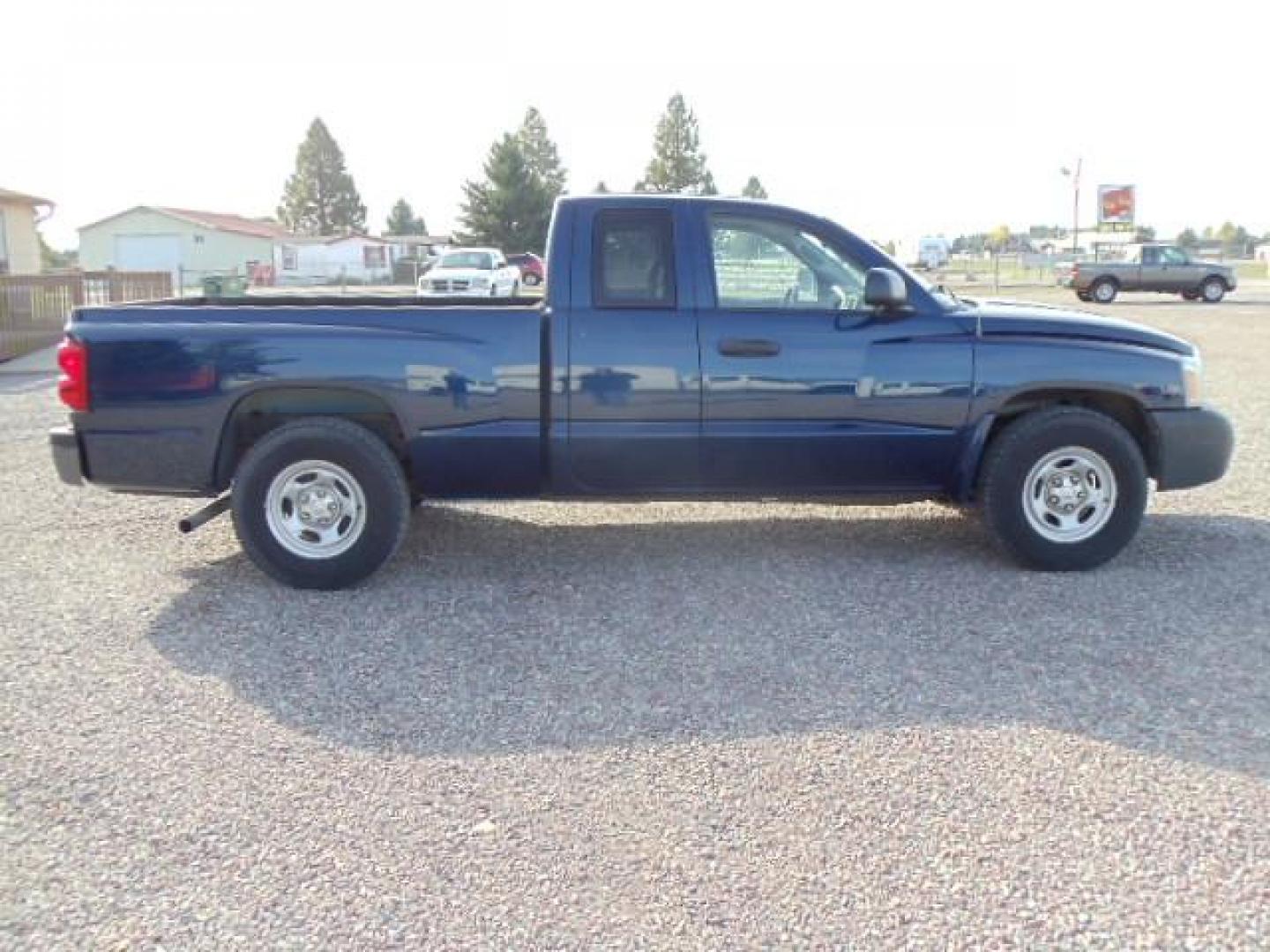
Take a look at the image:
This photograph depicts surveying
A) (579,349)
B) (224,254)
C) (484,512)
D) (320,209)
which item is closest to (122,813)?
(579,349)

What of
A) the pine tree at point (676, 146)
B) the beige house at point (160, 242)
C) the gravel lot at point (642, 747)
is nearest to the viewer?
the gravel lot at point (642, 747)

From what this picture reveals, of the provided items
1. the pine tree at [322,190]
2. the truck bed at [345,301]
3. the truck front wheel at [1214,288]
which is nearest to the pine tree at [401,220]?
the pine tree at [322,190]

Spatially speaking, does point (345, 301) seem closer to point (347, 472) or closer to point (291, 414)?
point (291, 414)

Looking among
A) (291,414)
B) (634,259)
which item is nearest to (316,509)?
(291,414)

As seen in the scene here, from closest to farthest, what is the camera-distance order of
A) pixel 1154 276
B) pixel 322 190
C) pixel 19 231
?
pixel 19 231, pixel 1154 276, pixel 322 190

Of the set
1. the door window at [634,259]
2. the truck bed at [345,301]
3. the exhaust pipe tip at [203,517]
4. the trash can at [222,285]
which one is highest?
the trash can at [222,285]

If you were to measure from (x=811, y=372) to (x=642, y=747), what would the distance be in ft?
7.78

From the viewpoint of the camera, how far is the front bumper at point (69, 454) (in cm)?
529

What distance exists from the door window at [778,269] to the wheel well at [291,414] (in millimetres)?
1825

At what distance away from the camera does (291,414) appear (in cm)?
544

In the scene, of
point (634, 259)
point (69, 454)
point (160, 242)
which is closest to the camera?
point (69, 454)

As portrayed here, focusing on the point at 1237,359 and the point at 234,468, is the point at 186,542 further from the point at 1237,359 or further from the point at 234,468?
the point at 1237,359

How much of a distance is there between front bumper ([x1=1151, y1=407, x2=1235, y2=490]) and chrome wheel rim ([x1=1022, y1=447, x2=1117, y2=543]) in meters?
0.34

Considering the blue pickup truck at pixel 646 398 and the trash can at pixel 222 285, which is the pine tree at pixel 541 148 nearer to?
the trash can at pixel 222 285
